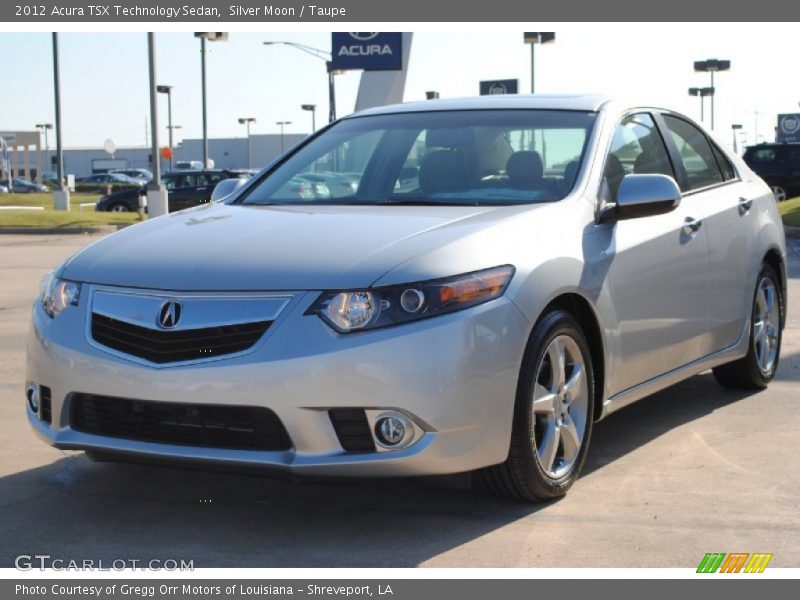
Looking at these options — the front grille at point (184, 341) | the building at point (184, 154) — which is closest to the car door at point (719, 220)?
the front grille at point (184, 341)

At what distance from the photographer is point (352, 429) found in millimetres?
4410

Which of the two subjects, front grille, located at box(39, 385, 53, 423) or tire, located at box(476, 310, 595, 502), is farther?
front grille, located at box(39, 385, 53, 423)

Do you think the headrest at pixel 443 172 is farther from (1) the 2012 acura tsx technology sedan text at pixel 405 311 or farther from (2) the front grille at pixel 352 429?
(2) the front grille at pixel 352 429

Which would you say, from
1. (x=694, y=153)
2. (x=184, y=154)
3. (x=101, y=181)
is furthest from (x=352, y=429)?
(x=184, y=154)

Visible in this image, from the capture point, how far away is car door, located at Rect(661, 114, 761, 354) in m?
6.38

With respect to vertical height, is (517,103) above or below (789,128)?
below

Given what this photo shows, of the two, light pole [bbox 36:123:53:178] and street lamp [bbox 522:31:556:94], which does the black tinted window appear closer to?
street lamp [bbox 522:31:556:94]

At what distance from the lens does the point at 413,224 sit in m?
4.92

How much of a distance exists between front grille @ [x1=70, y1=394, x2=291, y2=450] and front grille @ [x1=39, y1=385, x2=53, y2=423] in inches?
8.7

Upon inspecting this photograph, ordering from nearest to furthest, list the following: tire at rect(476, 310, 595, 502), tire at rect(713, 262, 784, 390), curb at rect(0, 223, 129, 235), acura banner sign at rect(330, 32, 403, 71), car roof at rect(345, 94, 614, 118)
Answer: tire at rect(476, 310, 595, 502) < car roof at rect(345, 94, 614, 118) < tire at rect(713, 262, 784, 390) < curb at rect(0, 223, 129, 235) < acura banner sign at rect(330, 32, 403, 71)

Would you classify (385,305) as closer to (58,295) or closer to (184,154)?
(58,295)

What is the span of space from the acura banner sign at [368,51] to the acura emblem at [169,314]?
30.3 metres

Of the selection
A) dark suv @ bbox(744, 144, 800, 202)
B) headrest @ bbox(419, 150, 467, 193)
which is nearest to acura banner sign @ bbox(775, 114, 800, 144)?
dark suv @ bbox(744, 144, 800, 202)

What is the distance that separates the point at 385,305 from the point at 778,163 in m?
28.0
